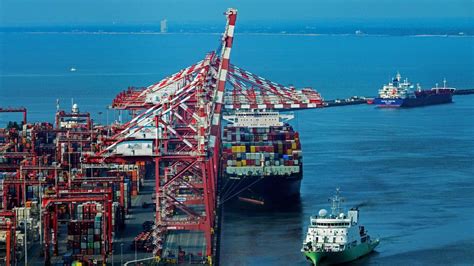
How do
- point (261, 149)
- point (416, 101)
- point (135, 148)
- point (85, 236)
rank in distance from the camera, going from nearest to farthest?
point (85, 236) → point (135, 148) → point (261, 149) → point (416, 101)

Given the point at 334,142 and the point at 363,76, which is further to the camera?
the point at 363,76

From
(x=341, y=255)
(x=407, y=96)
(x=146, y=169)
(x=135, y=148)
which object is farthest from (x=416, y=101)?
(x=341, y=255)

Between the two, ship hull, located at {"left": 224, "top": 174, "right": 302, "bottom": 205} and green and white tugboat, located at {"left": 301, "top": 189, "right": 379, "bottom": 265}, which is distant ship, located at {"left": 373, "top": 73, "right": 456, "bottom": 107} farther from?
green and white tugboat, located at {"left": 301, "top": 189, "right": 379, "bottom": 265}

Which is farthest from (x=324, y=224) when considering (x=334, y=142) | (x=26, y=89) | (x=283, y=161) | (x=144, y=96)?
(x=26, y=89)

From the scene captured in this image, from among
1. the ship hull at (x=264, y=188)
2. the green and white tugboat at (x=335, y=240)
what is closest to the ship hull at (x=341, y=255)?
the green and white tugboat at (x=335, y=240)

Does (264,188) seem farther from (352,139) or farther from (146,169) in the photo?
(352,139)

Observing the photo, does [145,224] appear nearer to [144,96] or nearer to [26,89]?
[144,96]
